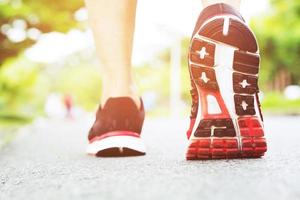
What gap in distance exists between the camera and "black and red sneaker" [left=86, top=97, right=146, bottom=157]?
2.08 metres

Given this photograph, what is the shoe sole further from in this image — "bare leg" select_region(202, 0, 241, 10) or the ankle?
"bare leg" select_region(202, 0, 241, 10)

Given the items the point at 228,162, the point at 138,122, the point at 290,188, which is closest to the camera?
the point at 290,188

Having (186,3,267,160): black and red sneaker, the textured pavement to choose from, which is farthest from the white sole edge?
(186,3,267,160): black and red sneaker

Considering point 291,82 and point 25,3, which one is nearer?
point 25,3

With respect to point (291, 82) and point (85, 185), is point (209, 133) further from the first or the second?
point (291, 82)

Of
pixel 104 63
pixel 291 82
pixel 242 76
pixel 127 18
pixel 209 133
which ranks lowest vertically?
pixel 209 133

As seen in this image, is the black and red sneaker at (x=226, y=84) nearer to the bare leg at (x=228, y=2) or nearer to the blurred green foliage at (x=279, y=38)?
the bare leg at (x=228, y=2)

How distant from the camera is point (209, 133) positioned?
1.71m

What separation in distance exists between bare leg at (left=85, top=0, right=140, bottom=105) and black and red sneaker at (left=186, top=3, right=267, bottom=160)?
1.65 feet

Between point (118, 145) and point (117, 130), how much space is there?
0.19 feet

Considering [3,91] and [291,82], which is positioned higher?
[291,82]

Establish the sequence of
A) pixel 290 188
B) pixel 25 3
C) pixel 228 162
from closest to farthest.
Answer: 1. pixel 290 188
2. pixel 228 162
3. pixel 25 3

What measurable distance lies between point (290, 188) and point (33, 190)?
544mm

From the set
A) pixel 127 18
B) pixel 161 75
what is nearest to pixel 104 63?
pixel 127 18
